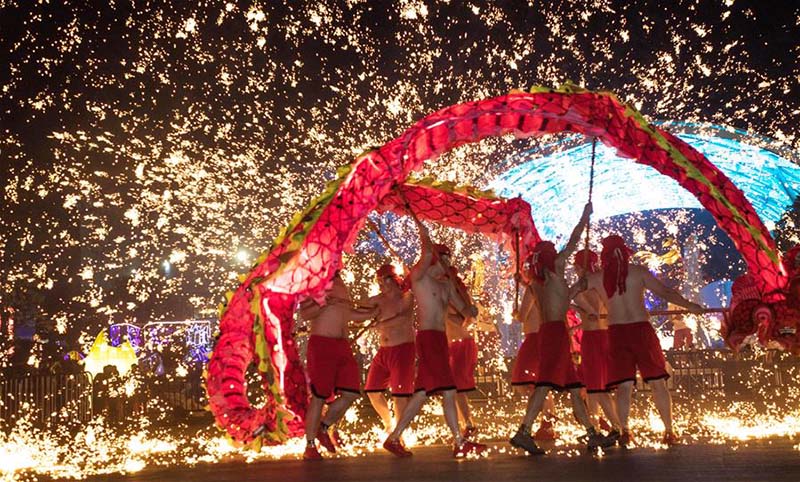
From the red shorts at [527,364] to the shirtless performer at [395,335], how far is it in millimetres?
1159

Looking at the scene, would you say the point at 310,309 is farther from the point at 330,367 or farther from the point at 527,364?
the point at 527,364

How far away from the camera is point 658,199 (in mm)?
22750

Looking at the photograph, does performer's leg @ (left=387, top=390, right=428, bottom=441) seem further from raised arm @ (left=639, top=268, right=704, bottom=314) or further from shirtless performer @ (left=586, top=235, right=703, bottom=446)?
raised arm @ (left=639, top=268, right=704, bottom=314)

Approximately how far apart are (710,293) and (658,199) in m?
14.5

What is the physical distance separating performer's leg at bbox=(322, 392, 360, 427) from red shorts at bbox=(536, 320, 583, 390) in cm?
197

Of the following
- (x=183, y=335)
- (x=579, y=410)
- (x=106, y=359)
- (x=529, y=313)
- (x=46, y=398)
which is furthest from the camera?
(x=183, y=335)

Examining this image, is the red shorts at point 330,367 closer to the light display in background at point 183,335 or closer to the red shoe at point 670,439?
the red shoe at point 670,439

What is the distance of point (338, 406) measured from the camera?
9.79 meters

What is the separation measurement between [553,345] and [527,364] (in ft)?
3.12

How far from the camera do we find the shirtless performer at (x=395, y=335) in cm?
1028

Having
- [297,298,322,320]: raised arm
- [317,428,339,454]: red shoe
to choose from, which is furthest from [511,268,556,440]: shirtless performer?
[297,298,322,320]: raised arm

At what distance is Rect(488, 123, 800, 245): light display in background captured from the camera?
1942 cm

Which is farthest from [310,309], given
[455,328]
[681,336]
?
[681,336]

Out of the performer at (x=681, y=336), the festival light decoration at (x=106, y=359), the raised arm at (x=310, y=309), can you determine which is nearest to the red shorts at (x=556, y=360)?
the raised arm at (x=310, y=309)
